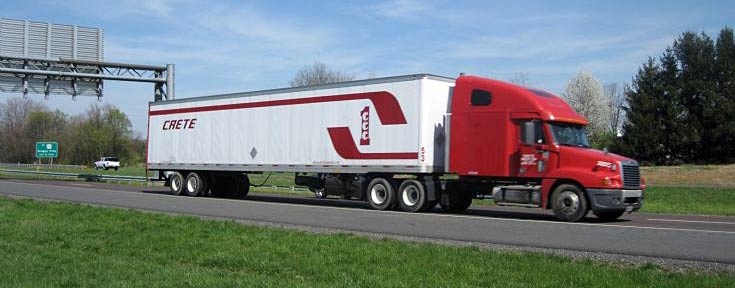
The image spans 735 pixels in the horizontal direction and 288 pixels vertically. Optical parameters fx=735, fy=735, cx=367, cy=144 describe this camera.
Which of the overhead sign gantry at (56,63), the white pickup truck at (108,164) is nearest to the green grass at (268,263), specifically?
the overhead sign gantry at (56,63)

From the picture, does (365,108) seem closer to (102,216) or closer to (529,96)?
(529,96)

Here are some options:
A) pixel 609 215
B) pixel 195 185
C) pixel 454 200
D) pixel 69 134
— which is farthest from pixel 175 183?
pixel 69 134

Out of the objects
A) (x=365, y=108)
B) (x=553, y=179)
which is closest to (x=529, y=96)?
(x=553, y=179)

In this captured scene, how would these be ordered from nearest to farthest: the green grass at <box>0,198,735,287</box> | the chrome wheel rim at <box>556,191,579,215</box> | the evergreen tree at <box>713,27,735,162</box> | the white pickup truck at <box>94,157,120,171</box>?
the green grass at <box>0,198,735,287</box> → the chrome wheel rim at <box>556,191,579,215</box> → the evergreen tree at <box>713,27,735,162</box> → the white pickup truck at <box>94,157,120,171</box>

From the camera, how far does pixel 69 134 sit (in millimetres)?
111500

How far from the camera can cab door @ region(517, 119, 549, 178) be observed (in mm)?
17766

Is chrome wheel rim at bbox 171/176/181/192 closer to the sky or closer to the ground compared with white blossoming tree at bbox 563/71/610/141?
closer to the ground

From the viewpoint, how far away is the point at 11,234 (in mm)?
12609

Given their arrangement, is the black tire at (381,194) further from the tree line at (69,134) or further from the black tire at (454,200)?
the tree line at (69,134)

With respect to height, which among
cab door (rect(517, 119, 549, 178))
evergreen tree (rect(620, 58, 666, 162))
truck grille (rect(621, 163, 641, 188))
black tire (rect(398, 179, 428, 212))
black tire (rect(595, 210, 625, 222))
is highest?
evergreen tree (rect(620, 58, 666, 162))

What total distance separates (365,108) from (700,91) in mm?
52830

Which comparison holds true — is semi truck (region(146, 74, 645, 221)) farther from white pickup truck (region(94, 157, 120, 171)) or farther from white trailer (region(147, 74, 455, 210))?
white pickup truck (region(94, 157, 120, 171))

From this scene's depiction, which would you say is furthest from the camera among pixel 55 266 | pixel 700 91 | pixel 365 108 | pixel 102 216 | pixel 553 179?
pixel 700 91

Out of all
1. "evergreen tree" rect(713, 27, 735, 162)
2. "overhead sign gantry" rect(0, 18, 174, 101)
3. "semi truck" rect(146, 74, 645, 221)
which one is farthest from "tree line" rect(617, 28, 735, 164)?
"semi truck" rect(146, 74, 645, 221)
